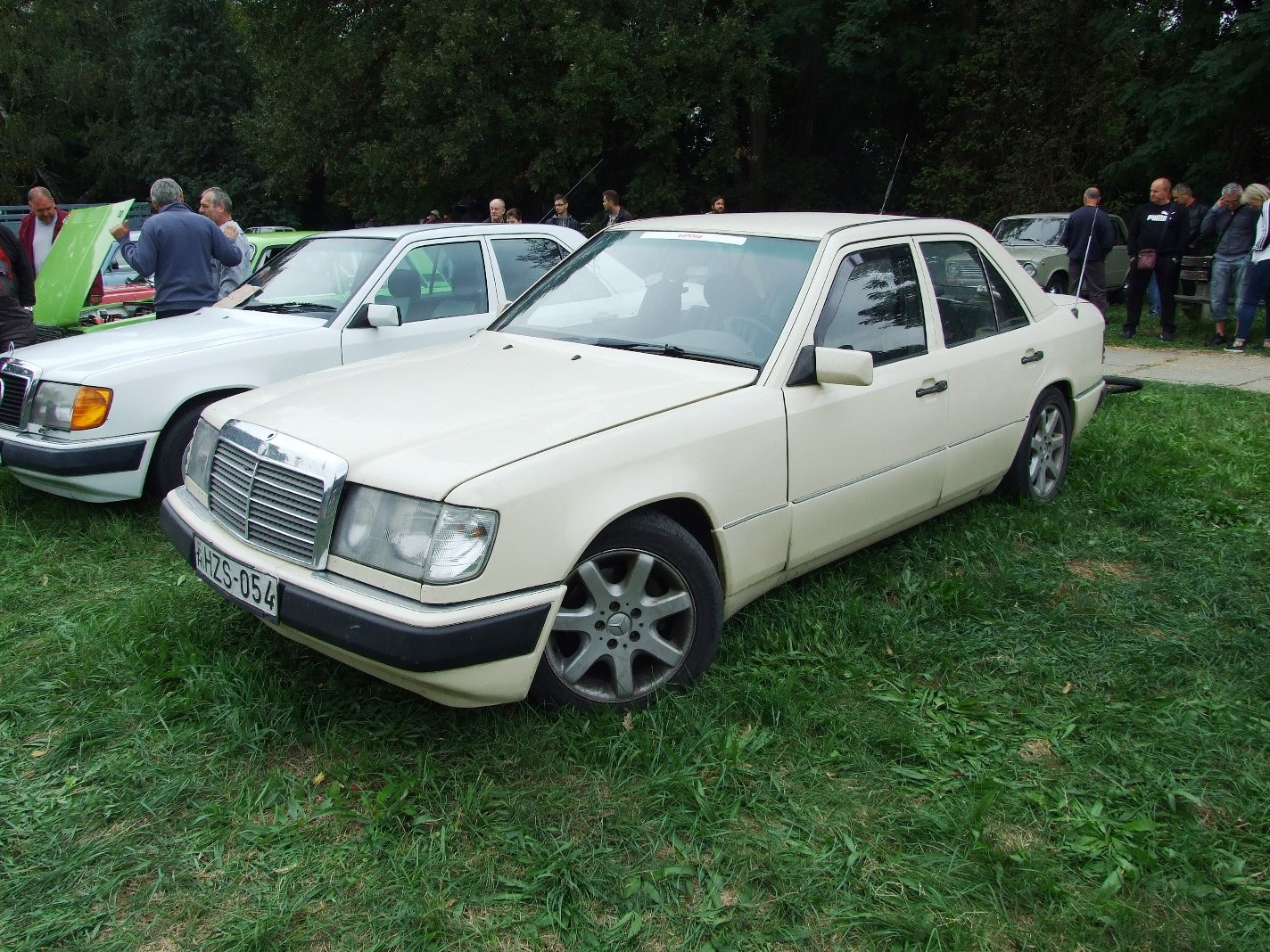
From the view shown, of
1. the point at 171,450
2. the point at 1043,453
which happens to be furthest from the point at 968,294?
the point at 171,450

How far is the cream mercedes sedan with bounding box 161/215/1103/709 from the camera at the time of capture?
9.20 feet

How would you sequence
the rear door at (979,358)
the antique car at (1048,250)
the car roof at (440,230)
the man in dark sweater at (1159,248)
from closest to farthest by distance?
the rear door at (979,358), the car roof at (440,230), the man in dark sweater at (1159,248), the antique car at (1048,250)

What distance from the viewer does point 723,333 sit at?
380 centimetres

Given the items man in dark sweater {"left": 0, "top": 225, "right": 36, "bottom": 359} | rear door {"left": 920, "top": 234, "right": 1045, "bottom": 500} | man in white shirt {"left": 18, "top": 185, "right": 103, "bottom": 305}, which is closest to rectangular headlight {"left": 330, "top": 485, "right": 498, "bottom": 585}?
rear door {"left": 920, "top": 234, "right": 1045, "bottom": 500}

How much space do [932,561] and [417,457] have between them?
8.58 feet

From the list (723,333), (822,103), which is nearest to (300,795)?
(723,333)

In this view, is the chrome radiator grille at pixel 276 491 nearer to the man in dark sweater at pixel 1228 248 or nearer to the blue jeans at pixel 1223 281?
the man in dark sweater at pixel 1228 248

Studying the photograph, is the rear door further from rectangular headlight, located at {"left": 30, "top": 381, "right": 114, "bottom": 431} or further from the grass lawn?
rectangular headlight, located at {"left": 30, "top": 381, "right": 114, "bottom": 431}

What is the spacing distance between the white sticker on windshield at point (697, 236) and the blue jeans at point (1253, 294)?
864cm

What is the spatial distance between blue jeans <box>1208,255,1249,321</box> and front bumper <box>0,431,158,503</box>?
1094cm

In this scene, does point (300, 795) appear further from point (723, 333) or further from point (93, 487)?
point (93, 487)

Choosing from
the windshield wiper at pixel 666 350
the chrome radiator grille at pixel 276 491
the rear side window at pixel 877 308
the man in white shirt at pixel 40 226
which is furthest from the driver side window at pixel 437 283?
the man in white shirt at pixel 40 226

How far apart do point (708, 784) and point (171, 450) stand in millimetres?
3550

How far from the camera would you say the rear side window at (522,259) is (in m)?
6.42
